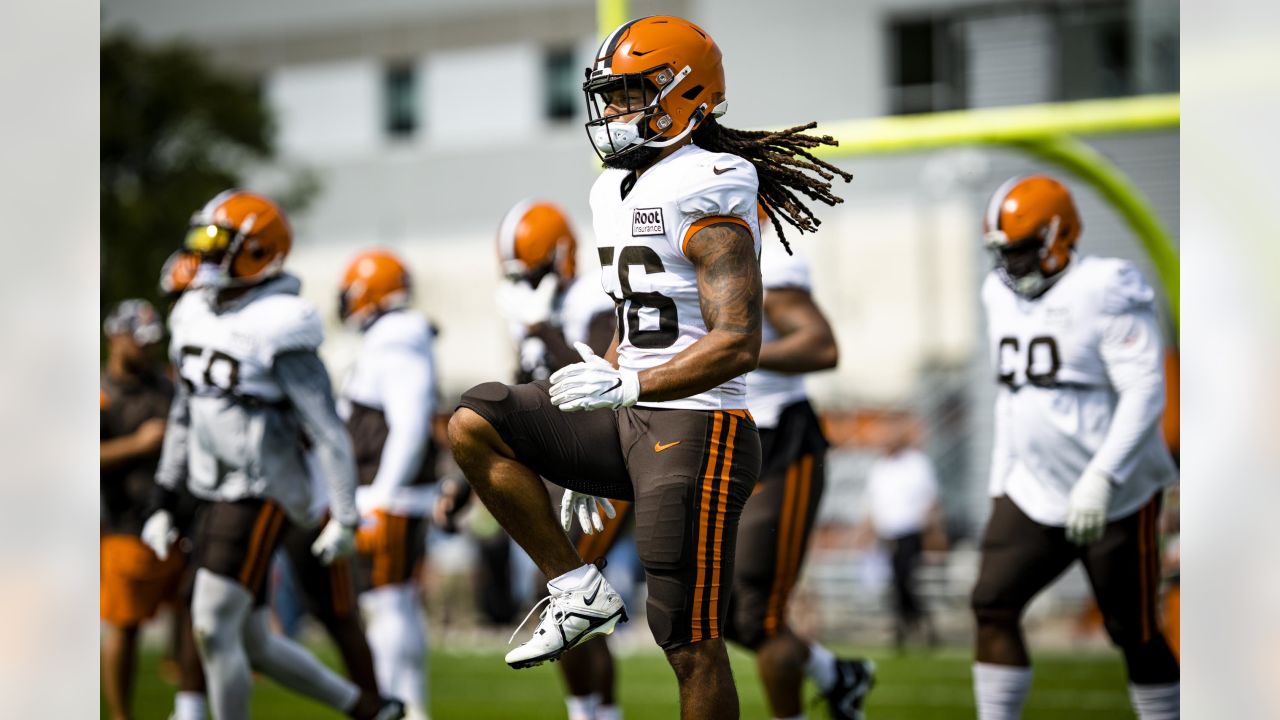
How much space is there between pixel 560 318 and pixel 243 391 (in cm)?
139

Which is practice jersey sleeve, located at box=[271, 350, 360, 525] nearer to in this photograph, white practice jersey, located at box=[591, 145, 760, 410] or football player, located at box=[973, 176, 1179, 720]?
white practice jersey, located at box=[591, 145, 760, 410]

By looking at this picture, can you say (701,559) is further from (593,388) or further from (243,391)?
(243,391)

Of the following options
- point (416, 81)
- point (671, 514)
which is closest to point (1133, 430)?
point (671, 514)

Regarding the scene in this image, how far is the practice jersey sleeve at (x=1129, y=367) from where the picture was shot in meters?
5.13

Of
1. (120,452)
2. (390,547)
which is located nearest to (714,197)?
(390,547)

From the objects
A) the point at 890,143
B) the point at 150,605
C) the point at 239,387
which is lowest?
the point at 150,605

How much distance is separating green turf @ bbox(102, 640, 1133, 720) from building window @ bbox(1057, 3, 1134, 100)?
1074cm

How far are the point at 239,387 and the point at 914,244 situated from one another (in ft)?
55.3

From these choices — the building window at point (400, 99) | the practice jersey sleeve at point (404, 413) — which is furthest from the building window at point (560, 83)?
the practice jersey sleeve at point (404, 413)

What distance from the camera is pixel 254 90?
23.0m

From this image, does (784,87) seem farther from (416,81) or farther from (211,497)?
(211,497)

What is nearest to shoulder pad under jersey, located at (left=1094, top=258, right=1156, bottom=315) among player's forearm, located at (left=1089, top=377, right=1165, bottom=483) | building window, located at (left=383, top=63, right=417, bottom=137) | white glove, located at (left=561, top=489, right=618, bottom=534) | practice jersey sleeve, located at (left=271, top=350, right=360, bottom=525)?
player's forearm, located at (left=1089, top=377, right=1165, bottom=483)

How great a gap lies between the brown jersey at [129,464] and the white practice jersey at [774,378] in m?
3.34

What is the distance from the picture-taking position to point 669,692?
9.55m
